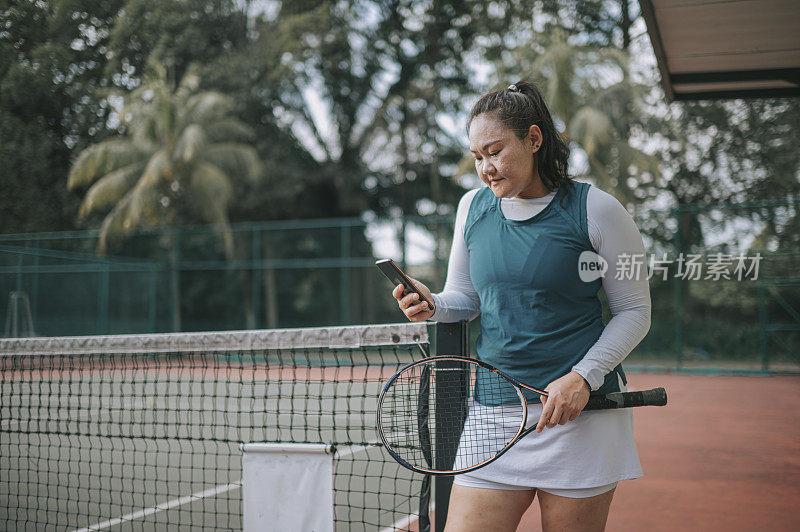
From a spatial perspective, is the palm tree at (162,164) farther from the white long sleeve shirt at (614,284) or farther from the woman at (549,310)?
the white long sleeve shirt at (614,284)

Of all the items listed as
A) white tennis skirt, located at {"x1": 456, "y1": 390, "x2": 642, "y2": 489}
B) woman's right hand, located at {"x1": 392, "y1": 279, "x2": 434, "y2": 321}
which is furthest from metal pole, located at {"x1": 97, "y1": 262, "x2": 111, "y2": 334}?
white tennis skirt, located at {"x1": 456, "y1": 390, "x2": 642, "y2": 489}

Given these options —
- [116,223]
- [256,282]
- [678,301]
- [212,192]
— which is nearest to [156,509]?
[678,301]

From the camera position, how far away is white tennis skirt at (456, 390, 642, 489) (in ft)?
5.18

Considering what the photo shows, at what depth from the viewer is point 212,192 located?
17.2m

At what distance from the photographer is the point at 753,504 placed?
4.51 metres

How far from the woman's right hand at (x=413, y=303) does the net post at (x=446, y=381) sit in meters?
0.25

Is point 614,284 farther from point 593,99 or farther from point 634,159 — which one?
point 593,99

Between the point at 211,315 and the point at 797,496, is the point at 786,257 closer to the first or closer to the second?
the point at 797,496

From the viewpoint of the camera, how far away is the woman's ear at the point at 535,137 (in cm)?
164

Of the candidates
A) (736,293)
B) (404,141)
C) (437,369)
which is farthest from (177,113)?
(437,369)

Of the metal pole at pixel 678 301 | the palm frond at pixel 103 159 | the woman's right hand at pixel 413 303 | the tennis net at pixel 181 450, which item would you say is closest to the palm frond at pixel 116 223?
the palm frond at pixel 103 159

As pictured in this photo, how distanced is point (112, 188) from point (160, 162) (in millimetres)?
1366

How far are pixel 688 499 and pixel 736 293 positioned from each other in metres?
9.13

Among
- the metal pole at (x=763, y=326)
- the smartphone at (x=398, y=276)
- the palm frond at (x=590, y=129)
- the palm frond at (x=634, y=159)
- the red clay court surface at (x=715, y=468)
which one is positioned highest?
the palm frond at (x=590, y=129)
